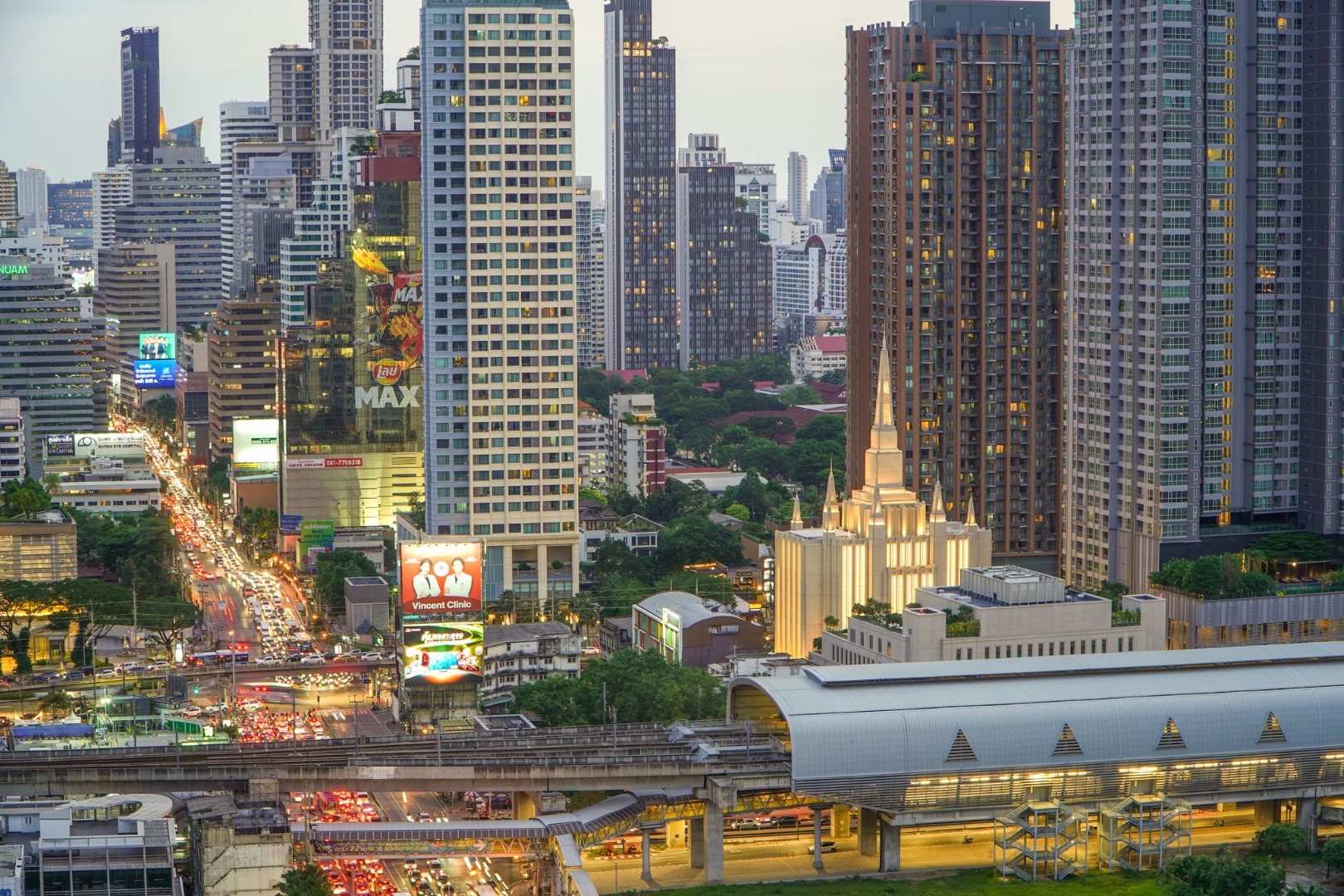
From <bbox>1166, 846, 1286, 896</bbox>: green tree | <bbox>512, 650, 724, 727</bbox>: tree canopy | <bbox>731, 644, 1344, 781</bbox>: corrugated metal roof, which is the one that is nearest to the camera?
<bbox>1166, 846, 1286, 896</bbox>: green tree

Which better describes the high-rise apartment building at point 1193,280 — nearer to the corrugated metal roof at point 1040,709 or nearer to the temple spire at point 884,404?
the temple spire at point 884,404

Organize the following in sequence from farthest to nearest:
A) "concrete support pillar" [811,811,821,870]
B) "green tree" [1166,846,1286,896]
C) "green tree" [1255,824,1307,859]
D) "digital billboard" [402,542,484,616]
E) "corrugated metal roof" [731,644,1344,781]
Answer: "digital billboard" [402,542,484,616] → "green tree" [1255,824,1307,859] → "concrete support pillar" [811,811,821,870] → "corrugated metal roof" [731,644,1344,781] → "green tree" [1166,846,1286,896]

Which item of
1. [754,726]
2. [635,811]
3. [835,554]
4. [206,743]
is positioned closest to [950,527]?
[835,554]

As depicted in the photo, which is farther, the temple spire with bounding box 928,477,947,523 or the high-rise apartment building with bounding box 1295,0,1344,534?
the high-rise apartment building with bounding box 1295,0,1344,534

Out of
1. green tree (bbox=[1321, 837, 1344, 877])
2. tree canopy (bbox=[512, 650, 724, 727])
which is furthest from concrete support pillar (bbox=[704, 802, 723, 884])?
green tree (bbox=[1321, 837, 1344, 877])

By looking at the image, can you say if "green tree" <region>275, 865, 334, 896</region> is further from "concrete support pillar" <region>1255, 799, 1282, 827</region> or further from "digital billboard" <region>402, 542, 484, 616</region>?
"concrete support pillar" <region>1255, 799, 1282, 827</region>

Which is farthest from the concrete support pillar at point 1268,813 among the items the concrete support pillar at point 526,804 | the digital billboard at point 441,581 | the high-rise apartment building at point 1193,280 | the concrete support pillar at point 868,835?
the digital billboard at point 441,581
